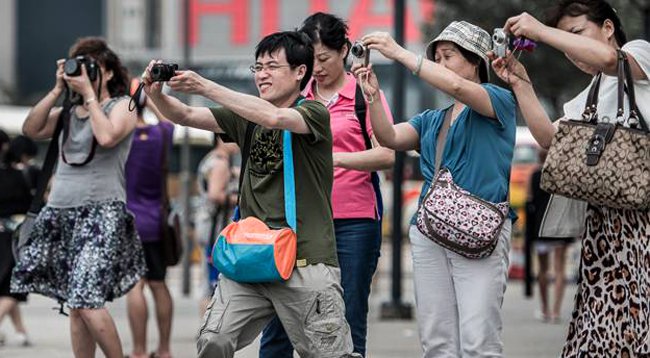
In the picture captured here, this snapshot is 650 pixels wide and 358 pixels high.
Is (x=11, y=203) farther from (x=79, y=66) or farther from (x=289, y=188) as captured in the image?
(x=289, y=188)

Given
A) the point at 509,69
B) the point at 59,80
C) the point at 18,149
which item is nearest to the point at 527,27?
the point at 509,69

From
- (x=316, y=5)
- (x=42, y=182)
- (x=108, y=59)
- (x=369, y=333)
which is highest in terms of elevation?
(x=108, y=59)

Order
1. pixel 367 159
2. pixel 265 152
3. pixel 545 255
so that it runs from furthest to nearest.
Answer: pixel 545 255, pixel 367 159, pixel 265 152

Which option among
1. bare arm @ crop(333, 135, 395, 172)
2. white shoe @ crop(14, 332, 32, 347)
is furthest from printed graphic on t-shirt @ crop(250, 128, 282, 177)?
white shoe @ crop(14, 332, 32, 347)

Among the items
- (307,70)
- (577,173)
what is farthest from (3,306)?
(577,173)

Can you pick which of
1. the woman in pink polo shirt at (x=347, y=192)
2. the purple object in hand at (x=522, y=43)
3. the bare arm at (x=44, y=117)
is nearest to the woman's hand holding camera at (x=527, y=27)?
the purple object in hand at (x=522, y=43)

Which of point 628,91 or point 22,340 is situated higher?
point 628,91

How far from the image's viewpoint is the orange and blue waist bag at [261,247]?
5660 millimetres

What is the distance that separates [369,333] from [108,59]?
4.43 meters

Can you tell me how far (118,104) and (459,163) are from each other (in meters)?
2.28

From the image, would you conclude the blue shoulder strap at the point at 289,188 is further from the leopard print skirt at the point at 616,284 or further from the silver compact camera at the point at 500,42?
the leopard print skirt at the point at 616,284

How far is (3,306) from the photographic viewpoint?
10.4 metres

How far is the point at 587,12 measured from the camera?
5.72m

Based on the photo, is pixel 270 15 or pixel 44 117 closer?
pixel 44 117
